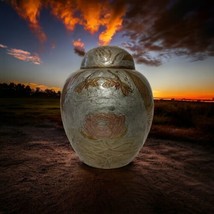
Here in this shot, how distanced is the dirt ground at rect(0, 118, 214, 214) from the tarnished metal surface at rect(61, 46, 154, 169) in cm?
51

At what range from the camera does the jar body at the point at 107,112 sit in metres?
3.56

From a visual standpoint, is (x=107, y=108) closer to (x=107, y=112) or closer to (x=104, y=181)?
(x=107, y=112)

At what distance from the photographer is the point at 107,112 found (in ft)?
11.6

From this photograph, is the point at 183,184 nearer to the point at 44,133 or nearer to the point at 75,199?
the point at 75,199

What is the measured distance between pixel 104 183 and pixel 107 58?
7.61 feet

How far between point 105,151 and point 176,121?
24.1 ft

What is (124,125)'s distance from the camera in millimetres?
3611

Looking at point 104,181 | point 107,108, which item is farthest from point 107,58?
point 104,181

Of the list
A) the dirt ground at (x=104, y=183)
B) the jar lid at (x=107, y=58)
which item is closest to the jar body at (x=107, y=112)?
the jar lid at (x=107, y=58)

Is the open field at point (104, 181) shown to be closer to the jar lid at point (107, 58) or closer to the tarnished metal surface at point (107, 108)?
the tarnished metal surface at point (107, 108)

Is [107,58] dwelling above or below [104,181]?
above

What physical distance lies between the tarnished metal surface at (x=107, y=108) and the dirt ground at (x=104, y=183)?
0.51 m

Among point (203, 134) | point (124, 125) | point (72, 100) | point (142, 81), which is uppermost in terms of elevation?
point (142, 81)

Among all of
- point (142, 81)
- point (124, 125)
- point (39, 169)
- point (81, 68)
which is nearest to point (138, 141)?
point (124, 125)
